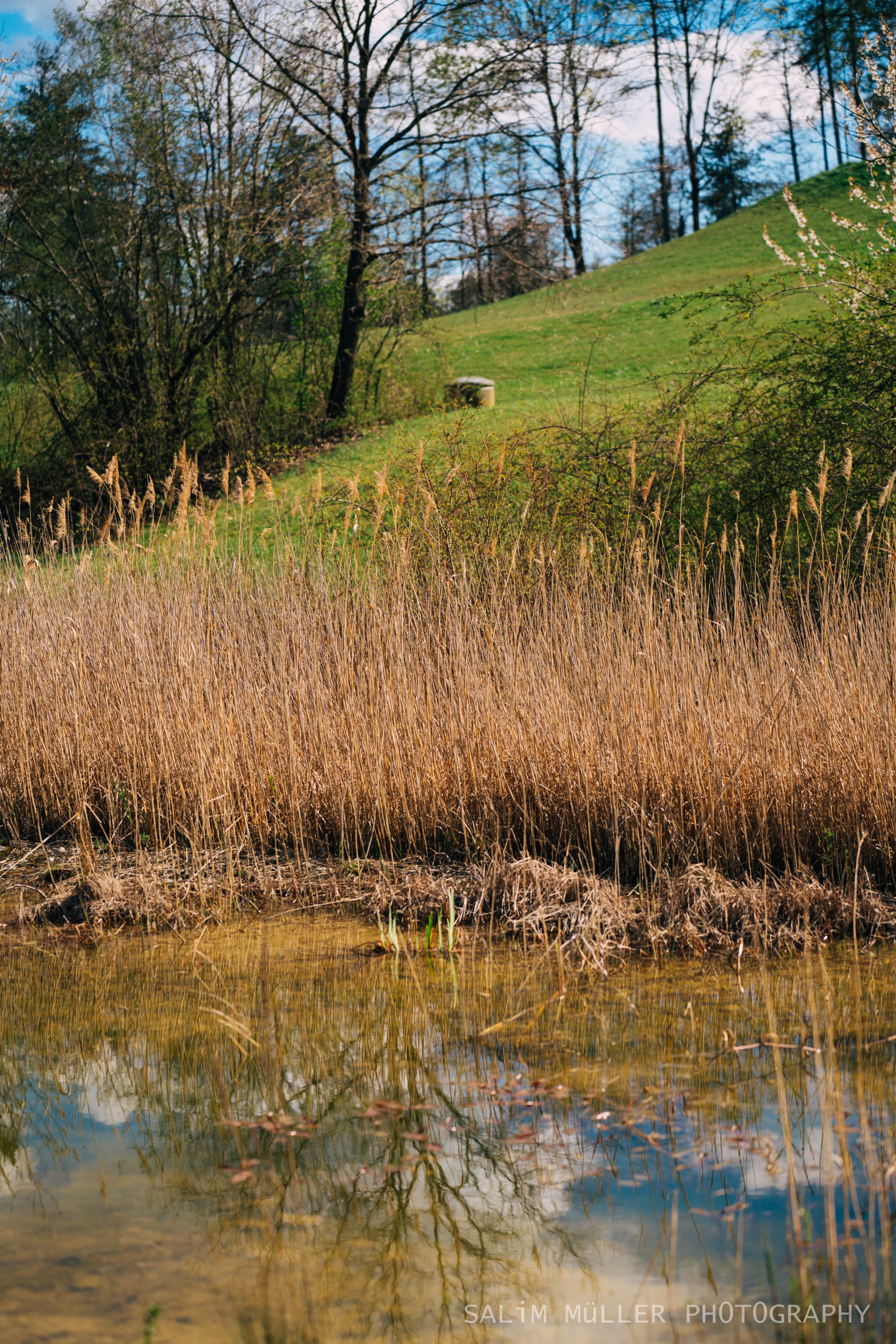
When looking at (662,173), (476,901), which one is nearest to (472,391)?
(476,901)

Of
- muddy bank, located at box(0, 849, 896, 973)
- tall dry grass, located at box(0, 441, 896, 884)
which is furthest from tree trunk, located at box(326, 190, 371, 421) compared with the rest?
muddy bank, located at box(0, 849, 896, 973)

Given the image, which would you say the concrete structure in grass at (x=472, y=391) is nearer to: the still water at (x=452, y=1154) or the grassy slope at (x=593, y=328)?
the grassy slope at (x=593, y=328)

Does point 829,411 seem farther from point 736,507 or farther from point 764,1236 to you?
point 764,1236

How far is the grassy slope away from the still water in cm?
915

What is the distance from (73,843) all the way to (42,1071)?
7.34 feet

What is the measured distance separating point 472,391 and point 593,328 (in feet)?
30.9

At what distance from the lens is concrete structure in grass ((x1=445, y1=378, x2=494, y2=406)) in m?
16.9

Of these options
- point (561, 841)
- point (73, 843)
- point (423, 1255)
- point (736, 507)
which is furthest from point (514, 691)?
point (736, 507)

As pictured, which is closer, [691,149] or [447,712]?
[447,712]

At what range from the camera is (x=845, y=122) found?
7.47 m

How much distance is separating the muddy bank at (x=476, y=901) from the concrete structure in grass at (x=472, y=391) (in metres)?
13.1

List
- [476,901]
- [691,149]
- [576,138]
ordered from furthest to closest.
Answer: [691,149], [576,138], [476,901]

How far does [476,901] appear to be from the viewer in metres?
4.05

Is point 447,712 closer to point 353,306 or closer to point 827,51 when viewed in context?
point 353,306
